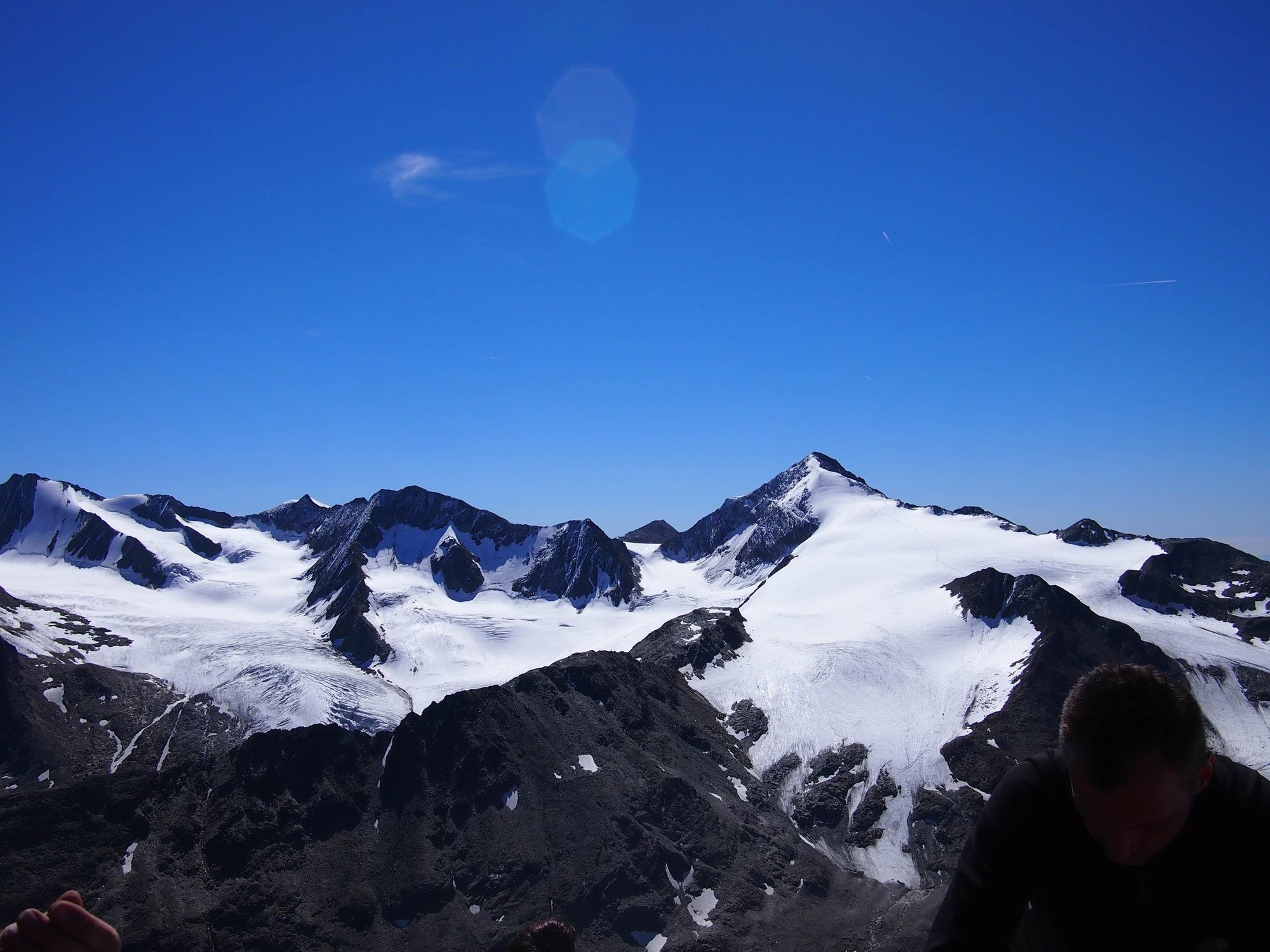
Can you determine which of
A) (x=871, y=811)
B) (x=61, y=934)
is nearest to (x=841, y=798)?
(x=871, y=811)

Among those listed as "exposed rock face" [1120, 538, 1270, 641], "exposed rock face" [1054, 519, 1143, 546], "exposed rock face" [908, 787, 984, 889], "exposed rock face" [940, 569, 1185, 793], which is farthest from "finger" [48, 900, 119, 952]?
"exposed rock face" [1054, 519, 1143, 546]

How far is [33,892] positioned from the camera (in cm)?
6906

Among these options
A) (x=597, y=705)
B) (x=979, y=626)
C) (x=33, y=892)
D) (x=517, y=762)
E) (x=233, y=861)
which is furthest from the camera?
(x=979, y=626)

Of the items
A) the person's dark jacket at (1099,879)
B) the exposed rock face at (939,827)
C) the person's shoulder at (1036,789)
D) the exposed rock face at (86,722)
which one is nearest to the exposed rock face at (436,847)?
the exposed rock face at (939,827)

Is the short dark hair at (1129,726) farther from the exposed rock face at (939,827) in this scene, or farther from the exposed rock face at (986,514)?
the exposed rock face at (986,514)

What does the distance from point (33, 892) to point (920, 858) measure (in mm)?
82022

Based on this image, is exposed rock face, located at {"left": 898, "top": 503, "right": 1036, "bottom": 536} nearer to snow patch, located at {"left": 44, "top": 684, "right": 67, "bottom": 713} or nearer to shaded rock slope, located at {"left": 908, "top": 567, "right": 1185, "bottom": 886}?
shaded rock slope, located at {"left": 908, "top": 567, "right": 1185, "bottom": 886}

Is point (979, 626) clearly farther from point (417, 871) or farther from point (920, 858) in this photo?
A: point (417, 871)

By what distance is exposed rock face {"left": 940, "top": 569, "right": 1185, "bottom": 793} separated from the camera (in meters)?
96.6

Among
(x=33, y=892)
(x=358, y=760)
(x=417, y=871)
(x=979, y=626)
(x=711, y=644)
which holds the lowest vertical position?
(x=33, y=892)

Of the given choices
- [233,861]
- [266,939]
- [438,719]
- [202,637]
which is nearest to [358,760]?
[438,719]

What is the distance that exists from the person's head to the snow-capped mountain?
93107 millimetres

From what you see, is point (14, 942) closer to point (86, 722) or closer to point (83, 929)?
point (83, 929)

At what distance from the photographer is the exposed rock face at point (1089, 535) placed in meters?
171
